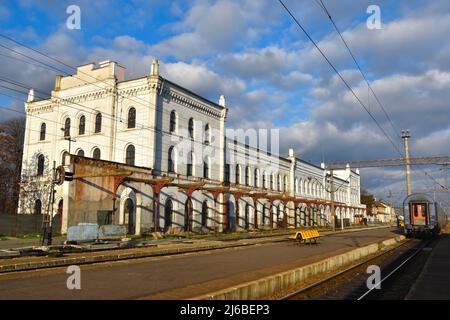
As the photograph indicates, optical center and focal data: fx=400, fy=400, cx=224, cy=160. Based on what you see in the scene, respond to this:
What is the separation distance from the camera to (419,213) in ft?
103

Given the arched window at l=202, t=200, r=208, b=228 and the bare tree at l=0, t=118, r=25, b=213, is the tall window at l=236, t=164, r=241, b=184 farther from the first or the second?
the bare tree at l=0, t=118, r=25, b=213

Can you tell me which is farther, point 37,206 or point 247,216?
point 247,216

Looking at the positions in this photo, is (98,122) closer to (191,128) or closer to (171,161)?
(171,161)

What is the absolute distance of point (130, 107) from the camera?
111ft

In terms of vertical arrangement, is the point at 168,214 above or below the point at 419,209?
below

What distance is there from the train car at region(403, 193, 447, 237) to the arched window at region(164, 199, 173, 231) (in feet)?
63.2

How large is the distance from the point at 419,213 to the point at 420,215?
6.6 inches

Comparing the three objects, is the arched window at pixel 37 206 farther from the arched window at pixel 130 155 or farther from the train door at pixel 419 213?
the train door at pixel 419 213

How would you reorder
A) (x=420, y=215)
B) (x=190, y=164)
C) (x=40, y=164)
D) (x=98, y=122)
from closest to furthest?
(x=420, y=215) < (x=98, y=122) < (x=190, y=164) < (x=40, y=164)

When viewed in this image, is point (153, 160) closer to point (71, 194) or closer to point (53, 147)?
point (71, 194)

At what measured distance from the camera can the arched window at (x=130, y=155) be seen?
3303 cm

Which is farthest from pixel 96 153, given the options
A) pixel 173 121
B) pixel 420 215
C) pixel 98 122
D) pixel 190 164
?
pixel 420 215
